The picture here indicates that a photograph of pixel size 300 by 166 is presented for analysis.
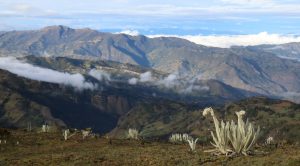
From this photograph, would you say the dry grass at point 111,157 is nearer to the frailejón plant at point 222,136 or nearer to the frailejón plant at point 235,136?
the frailejón plant at point 222,136

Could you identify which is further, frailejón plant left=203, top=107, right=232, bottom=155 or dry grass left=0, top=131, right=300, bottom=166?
frailejón plant left=203, top=107, right=232, bottom=155

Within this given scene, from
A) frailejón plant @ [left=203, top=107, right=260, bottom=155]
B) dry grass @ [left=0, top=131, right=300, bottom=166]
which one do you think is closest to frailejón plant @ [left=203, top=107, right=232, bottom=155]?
frailejón plant @ [left=203, top=107, right=260, bottom=155]

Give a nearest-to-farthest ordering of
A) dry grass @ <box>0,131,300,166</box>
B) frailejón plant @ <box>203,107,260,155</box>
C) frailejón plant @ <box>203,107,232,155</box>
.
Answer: dry grass @ <box>0,131,300,166</box> < frailejón plant @ <box>203,107,260,155</box> < frailejón plant @ <box>203,107,232,155</box>

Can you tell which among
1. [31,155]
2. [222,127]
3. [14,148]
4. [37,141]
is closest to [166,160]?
[222,127]

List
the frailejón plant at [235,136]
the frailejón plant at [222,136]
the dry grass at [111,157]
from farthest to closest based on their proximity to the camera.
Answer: the frailejón plant at [222,136] → the frailejón plant at [235,136] → the dry grass at [111,157]

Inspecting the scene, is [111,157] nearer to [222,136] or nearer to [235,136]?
[222,136]

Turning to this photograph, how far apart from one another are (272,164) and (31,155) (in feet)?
88.7

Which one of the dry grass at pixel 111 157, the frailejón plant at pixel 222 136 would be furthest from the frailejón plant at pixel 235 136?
the dry grass at pixel 111 157

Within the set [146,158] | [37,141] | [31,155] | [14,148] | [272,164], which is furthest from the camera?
[37,141]

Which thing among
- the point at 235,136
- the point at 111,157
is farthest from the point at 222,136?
the point at 111,157

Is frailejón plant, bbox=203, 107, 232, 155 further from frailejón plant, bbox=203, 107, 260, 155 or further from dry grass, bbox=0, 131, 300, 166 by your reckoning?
dry grass, bbox=0, 131, 300, 166

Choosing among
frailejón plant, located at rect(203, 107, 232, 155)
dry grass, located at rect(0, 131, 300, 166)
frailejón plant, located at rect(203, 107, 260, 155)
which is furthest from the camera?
frailejón plant, located at rect(203, 107, 232, 155)

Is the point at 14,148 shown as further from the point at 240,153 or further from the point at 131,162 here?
the point at 240,153

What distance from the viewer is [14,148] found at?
192 feet
